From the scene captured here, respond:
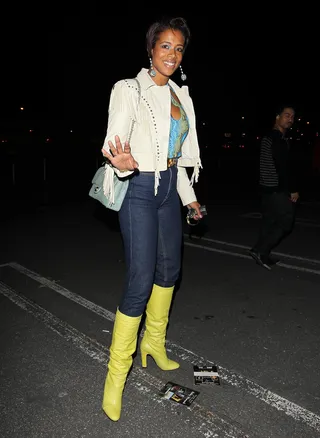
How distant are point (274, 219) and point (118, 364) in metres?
3.83

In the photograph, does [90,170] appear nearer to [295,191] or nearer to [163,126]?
[295,191]

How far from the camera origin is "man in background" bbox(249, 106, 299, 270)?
560 centimetres

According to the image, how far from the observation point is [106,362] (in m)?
3.39

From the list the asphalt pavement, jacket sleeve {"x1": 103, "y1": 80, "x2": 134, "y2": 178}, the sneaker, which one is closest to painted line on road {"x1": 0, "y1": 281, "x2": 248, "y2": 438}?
the asphalt pavement

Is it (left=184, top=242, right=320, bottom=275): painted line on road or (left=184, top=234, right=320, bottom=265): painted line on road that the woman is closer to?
(left=184, top=242, right=320, bottom=275): painted line on road

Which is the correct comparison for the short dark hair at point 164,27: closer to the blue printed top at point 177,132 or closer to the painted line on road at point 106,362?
the blue printed top at point 177,132

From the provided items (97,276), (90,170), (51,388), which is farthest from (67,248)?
(90,170)

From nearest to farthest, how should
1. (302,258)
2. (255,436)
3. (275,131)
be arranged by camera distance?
1. (255,436)
2. (275,131)
3. (302,258)

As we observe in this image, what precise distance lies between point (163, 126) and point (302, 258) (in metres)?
4.52

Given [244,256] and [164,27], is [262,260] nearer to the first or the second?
[244,256]

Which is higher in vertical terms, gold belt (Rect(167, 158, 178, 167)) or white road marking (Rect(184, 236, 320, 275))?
gold belt (Rect(167, 158, 178, 167))

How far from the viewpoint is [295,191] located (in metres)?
5.79

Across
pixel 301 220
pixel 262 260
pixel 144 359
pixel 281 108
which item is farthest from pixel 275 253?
pixel 144 359

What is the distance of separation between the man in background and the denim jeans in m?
3.14
